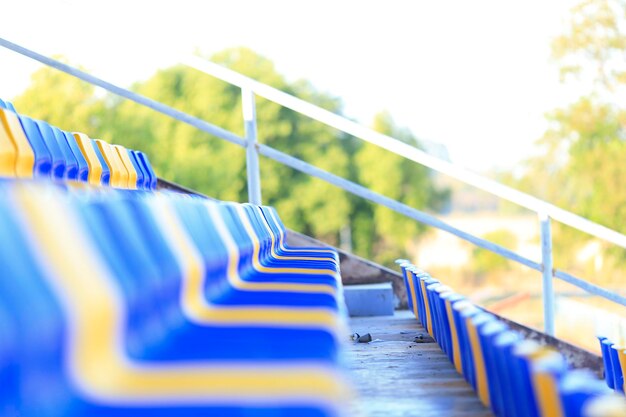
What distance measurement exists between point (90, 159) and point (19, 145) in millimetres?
506

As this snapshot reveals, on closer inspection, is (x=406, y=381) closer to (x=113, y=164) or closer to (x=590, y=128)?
(x=113, y=164)

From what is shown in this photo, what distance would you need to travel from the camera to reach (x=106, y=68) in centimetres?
2470

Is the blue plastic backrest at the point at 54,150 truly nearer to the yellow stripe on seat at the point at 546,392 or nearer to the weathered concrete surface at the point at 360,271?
the weathered concrete surface at the point at 360,271

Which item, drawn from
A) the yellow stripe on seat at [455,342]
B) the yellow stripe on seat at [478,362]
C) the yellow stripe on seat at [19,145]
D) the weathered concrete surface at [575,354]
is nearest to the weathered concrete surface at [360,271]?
the weathered concrete surface at [575,354]

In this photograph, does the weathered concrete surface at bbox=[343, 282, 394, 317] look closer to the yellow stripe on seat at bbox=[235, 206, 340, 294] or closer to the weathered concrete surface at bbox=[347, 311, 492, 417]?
the weathered concrete surface at bbox=[347, 311, 492, 417]

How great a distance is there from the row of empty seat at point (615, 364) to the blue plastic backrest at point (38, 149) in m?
1.73

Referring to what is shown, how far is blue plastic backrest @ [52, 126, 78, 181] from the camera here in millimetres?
2496

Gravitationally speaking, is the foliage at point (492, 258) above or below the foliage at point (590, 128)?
below

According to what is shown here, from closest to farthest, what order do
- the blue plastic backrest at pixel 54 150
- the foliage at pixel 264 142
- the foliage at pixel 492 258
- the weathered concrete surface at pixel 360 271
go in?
the blue plastic backrest at pixel 54 150, the weathered concrete surface at pixel 360 271, the foliage at pixel 264 142, the foliage at pixel 492 258

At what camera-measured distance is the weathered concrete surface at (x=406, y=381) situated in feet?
5.45

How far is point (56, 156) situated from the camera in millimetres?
2436

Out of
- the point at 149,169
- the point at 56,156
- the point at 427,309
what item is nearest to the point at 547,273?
the point at 427,309

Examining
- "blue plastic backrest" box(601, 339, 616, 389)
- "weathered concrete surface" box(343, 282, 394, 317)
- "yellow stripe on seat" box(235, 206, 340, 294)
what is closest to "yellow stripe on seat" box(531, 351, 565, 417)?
"yellow stripe on seat" box(235, 206, 340, 294)

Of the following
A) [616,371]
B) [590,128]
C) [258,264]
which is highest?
[590,128]
